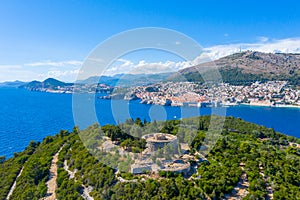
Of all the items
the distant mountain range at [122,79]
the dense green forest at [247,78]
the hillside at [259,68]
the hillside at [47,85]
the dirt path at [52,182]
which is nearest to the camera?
the dirt path at [52,182]

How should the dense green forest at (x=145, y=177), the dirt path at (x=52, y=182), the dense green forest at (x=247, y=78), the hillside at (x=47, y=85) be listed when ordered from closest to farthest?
the dense green forest at (x=145, y=177) → the dirt path at (x=52, y=182) → the dense green forest at (x=247, y=78) → the hillside at (x=47, y=85)

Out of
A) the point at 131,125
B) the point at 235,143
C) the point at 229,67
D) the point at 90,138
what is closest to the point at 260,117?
the point at 235,143

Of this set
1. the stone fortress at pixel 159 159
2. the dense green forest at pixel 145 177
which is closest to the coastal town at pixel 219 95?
the dense green forest at pixel 145 177

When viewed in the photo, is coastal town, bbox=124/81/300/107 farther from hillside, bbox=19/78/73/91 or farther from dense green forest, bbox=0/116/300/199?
hillside, bbox=19/78/73/91

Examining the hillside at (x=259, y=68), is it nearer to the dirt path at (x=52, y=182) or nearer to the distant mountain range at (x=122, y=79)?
the distant mountain range at (x=122, y=79)

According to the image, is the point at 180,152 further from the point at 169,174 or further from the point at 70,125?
the point at 70,125
